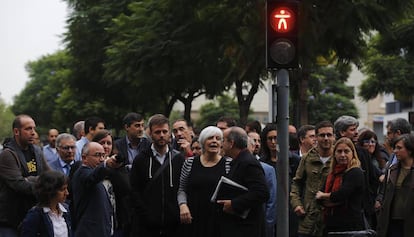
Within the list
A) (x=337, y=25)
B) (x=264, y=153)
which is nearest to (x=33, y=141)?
(x=264, y=153)

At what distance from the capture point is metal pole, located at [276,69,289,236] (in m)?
9.86

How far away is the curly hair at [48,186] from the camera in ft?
25.6

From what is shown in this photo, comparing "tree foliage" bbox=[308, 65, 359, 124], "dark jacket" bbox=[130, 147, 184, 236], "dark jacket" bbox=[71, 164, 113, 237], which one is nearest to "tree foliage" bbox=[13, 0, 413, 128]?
"dark jacket" bbox=[130, 147, 184, 236]

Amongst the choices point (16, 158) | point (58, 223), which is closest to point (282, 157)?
point (16, 158)

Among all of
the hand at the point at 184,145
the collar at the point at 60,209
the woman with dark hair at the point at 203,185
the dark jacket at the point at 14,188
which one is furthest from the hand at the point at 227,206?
the hand at the point at 184,145

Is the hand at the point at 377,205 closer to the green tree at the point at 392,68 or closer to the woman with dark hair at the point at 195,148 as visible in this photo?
the woman with dark hair at the point at 195,148

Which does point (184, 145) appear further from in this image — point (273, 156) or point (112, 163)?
point (112, 163)

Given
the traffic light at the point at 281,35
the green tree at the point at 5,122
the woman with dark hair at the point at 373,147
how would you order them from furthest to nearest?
the green tree at the point at 5,122 → the woman with dark hair at the point at 373,147 → the traffic light at the point at 281,35

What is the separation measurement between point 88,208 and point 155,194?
739 mm

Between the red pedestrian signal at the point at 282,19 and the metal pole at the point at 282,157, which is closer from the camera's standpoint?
the metal pole at the point at 282,157

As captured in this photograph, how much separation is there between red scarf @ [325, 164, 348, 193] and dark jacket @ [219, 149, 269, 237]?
1.04 meters

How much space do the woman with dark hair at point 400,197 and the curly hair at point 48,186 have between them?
399cm

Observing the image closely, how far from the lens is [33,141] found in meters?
9.62

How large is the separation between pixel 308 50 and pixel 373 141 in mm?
3701
